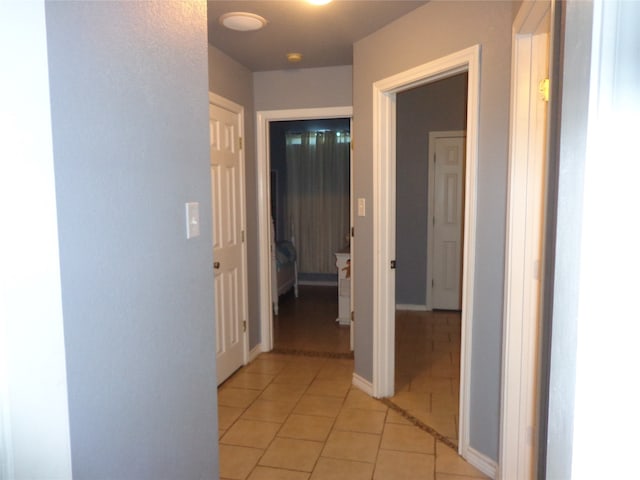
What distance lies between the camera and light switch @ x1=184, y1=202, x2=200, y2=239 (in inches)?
58.9

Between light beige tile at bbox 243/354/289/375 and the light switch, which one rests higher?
the light switch

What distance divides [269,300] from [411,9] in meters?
2.51

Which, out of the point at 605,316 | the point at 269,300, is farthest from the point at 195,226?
the point at 269,300

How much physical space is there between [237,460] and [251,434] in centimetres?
26

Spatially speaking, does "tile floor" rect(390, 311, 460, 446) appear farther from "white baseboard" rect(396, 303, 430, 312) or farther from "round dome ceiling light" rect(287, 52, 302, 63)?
"round dome ceiling light" rect(287, 52, 302, 63)

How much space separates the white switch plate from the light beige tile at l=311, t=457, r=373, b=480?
151 cm

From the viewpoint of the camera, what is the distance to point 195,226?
1543 millimetres

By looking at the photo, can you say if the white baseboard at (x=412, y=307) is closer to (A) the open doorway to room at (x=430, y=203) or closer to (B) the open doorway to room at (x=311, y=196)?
(A) the open doorway to room at (x=430, y=203)

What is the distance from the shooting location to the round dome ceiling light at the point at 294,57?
3.24m

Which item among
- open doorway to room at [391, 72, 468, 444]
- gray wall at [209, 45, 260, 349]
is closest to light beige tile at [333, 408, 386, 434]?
gray wall at [209, 45, 260, 349]

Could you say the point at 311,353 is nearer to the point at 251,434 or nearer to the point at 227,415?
the point at 227,415

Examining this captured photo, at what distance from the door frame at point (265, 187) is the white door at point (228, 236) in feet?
0.87

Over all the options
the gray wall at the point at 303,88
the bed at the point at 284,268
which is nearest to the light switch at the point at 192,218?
the gray wall at the point at 303,88

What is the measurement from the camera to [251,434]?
2574mm
